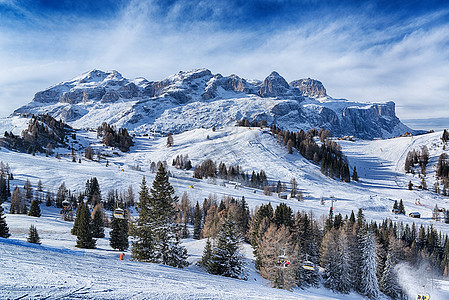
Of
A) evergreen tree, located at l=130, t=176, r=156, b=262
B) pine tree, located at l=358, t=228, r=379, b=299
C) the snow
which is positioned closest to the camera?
the snow

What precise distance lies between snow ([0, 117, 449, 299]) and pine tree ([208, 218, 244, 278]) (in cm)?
511

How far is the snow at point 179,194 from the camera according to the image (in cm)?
Result: 802

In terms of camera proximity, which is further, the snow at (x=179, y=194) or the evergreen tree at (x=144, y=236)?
the evergreen tree at (x=144, y=236)

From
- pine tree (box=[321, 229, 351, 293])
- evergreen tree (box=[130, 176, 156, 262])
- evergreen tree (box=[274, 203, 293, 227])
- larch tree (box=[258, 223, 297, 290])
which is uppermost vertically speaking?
evergreen tree (box=[130, 176, 156, 262])

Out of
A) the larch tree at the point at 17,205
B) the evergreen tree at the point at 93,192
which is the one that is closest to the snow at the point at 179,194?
the larch tree at the point at 17,205

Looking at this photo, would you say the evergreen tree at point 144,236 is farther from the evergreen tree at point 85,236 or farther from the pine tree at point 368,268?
the pine tree at point 368,268

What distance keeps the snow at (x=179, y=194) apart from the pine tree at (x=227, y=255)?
5.11 m

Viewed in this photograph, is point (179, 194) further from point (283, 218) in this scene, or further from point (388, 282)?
point (388, 282)

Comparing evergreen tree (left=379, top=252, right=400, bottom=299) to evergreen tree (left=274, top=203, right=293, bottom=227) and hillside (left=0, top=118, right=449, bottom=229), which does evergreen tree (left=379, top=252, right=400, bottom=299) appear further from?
hillside (left=0, top=118, right=449, bottom=229)

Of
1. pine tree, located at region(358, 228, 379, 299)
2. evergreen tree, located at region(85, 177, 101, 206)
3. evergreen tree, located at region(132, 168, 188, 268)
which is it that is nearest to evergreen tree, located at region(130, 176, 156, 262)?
evergreen tree, located at region(132, 168, 188, 268)

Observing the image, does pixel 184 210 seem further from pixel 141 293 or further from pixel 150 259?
pixel 141 293

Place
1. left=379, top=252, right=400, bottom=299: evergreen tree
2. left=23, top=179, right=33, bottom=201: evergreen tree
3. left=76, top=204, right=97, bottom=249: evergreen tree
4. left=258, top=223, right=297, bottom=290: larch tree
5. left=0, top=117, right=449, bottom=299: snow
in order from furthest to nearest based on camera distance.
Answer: left=23, top=179, right=33, bottom=201: evergreen tree, left=379, top=252, right=400, bottom=299: evergreen tree, left=76, top=204, right=97, bottom=249: evergreen tree, left=258, top=223, right=297, bottom=290: larch tree, left=0, top=117, right=449, bottom=299: snow

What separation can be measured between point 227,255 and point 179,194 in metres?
A: 78.1

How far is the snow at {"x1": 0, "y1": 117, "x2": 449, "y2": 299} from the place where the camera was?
8.02 metres
